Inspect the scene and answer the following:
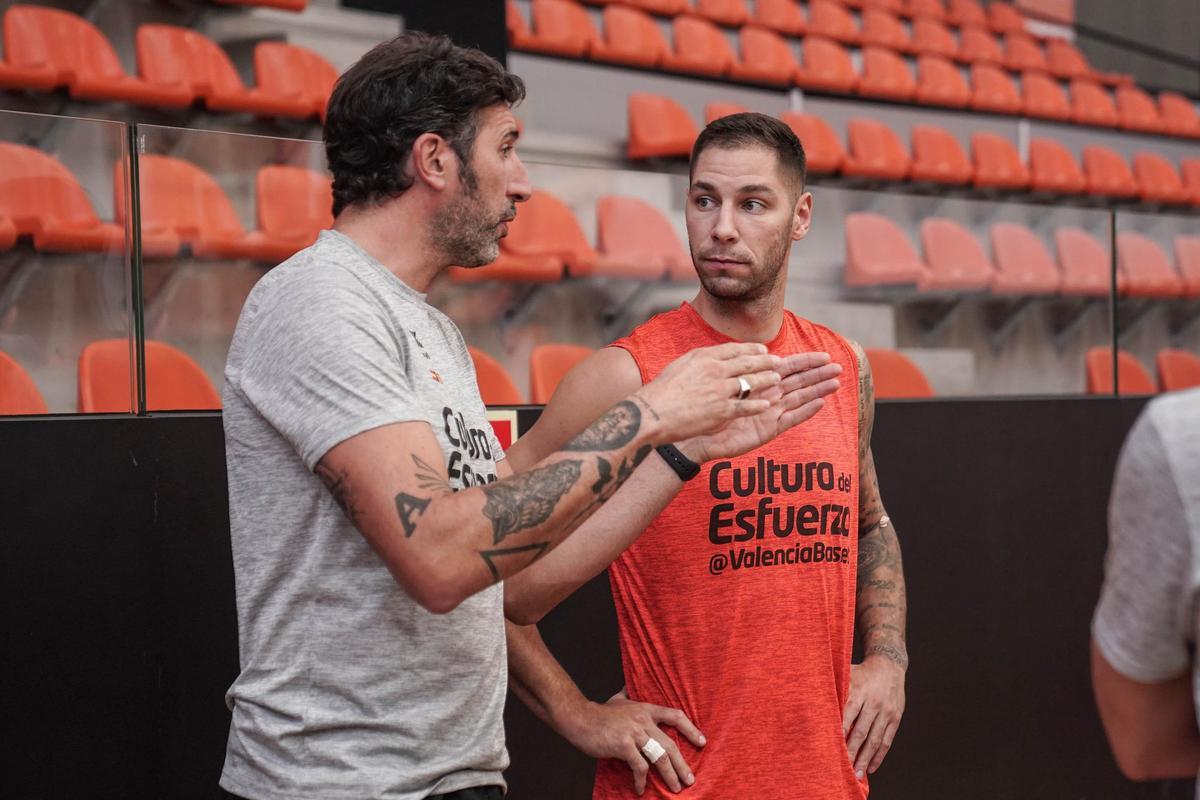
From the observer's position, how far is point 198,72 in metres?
5.27

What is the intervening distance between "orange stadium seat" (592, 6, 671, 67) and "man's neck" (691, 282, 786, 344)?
5234 mm

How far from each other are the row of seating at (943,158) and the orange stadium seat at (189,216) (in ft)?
11.4

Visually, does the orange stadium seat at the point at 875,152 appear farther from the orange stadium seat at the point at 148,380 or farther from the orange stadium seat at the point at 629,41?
the orange stadium seat at the point at 148,380

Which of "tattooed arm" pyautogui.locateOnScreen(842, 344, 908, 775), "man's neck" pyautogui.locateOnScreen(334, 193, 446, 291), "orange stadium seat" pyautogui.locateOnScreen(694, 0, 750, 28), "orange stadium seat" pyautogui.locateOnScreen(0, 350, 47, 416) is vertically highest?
"orange stadium seat" pyautogui.locateOnScreen(694, 0, 750, 28)

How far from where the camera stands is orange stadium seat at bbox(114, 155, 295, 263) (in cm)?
255

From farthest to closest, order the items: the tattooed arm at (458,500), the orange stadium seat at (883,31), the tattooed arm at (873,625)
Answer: the orange stadium seat at (883,31) → the tattooed arm at (873,625) → the tattooed arm at (458,500)

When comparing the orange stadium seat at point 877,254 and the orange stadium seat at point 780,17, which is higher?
the orange stadium seat at point 780,17

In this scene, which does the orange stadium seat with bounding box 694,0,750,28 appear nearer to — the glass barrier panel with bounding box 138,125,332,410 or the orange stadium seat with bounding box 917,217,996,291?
the orange stadium seat with bounding box 917,217,996,291

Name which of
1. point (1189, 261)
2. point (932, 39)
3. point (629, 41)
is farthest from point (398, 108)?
point (932, 39)

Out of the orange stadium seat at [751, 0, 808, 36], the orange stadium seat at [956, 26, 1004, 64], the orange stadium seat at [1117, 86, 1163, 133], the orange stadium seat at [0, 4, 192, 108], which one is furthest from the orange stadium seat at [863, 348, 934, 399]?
the orange stadium seat at [1117, 86, 1163, 133]

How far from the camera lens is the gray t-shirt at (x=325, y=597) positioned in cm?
135

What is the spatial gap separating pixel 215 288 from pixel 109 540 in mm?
686

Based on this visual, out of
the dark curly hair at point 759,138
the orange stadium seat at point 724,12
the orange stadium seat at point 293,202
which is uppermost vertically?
the orange stadium seat at point 724,12

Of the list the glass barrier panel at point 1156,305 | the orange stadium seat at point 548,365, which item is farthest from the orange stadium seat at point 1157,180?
the orange stadium seat at point 548,365
